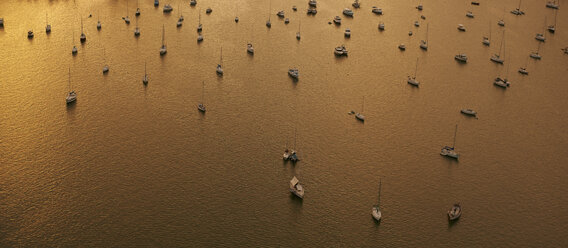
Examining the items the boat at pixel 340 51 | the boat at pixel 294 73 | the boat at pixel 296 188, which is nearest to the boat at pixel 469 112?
the boat at pixel 340 51

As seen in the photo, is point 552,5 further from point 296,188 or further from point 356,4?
point 296,188

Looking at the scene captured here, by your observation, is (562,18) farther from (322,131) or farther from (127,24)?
(127,24)

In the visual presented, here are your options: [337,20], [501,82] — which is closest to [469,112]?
[501,82]

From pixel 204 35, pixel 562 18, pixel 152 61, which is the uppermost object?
pixel 562 18

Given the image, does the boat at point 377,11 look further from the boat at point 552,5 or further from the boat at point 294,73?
the boat at point 552,5

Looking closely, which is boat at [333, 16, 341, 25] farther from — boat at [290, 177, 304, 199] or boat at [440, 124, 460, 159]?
boat at [290, 177, 304, 199]

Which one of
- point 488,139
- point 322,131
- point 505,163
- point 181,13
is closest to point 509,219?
point 505,163

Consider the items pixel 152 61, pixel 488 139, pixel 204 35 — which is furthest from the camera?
pixel 204 35
